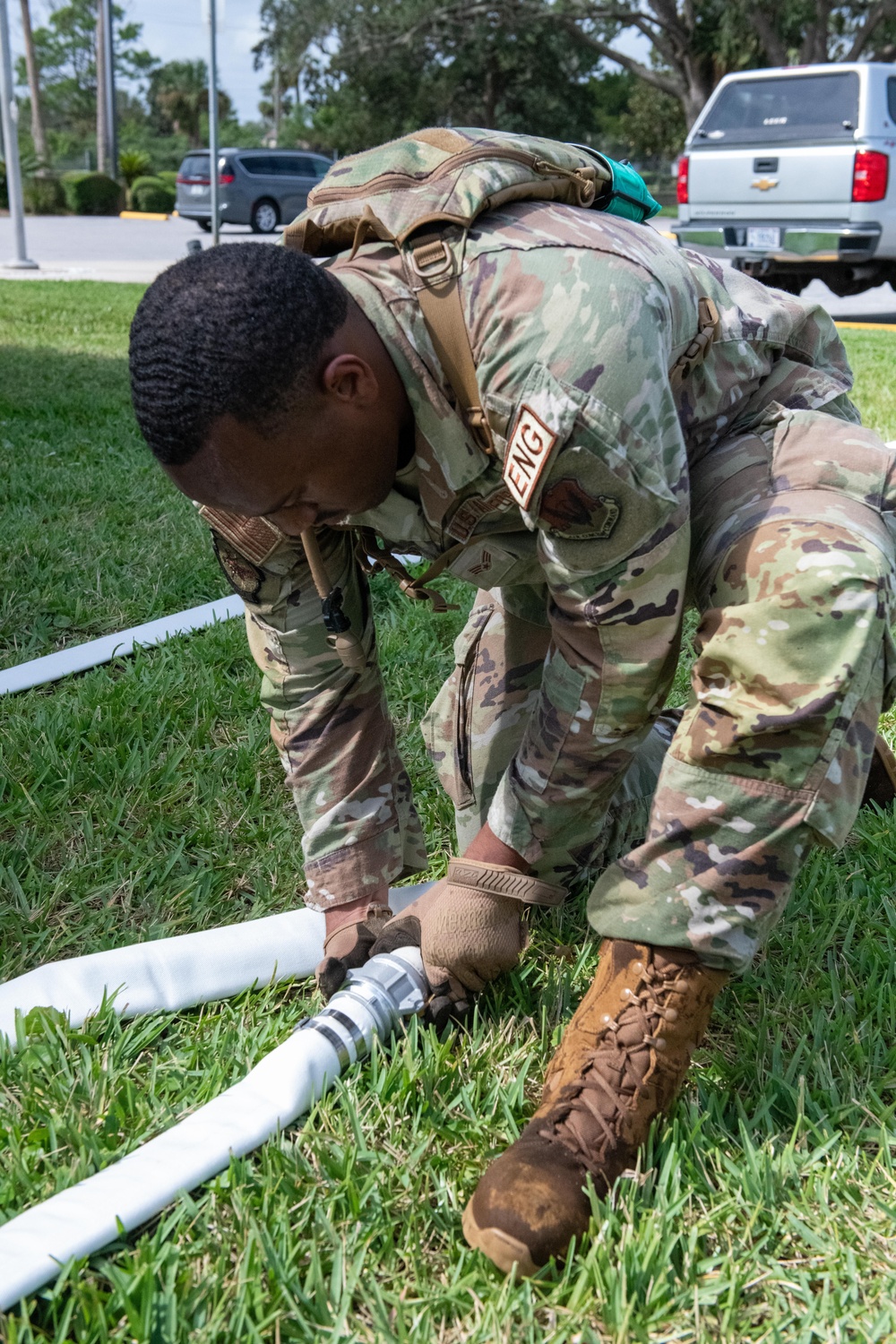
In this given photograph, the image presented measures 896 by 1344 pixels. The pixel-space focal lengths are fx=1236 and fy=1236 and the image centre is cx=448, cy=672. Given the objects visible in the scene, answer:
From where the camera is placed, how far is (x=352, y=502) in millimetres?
1474

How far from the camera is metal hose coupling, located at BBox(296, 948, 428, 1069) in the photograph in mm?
1566

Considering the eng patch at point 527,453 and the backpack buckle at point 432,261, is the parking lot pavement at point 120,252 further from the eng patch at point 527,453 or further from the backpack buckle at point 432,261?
the eng patch at point 527,453

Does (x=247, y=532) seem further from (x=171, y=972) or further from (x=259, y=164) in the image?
(x=259, y=164)

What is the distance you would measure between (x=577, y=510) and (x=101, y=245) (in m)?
17.3

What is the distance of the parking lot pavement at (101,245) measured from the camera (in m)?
12.3

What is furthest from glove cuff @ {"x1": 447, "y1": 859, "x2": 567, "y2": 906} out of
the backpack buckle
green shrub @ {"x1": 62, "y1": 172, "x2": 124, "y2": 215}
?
green shrub @ {"x1": 62, "y1": 172, "x2": 124, "y2": 215}

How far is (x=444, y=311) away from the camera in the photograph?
1407 mm

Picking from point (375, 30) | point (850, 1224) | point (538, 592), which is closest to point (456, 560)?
point (538, 592)

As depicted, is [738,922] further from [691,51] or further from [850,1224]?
[691,51]

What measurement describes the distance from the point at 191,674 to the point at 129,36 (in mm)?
66757

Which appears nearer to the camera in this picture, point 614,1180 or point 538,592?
point 614,1180

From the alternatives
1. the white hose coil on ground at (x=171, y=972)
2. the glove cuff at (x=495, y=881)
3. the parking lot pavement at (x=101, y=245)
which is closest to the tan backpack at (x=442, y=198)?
the glove cuff at (x=495, y=881)

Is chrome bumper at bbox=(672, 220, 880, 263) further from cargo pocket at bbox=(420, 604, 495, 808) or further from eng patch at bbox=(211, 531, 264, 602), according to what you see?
eng patch at bbox=(211, 531, 264, 602)

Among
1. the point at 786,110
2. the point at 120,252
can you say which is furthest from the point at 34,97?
the point at 786,110
